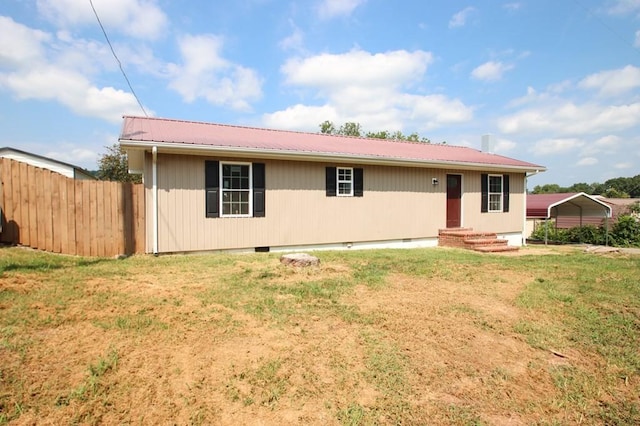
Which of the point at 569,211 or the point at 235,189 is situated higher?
the point at 235,189

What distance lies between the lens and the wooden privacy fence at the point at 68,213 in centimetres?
702

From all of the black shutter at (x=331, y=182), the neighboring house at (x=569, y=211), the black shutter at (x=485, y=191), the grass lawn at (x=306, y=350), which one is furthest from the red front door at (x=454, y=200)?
the neighboring house at (x=569, y=211)

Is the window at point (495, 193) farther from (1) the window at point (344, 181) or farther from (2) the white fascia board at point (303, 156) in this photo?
(1) the window at point (344, 181)

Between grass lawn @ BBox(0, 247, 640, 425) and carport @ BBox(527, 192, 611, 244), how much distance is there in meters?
15.3

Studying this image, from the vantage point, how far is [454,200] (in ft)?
41.1

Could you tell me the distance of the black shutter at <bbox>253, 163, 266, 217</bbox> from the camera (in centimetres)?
915

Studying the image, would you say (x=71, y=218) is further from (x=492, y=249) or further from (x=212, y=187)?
(x=492, y=249)

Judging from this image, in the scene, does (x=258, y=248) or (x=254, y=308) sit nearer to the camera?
(x=254, y=308)

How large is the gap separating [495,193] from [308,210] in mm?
7594

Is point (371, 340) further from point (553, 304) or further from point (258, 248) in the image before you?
point (258, 248)

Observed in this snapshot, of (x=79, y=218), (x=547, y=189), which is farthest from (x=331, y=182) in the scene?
(x=547, y=189)

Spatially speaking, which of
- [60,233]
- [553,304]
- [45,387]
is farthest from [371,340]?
[60,233]

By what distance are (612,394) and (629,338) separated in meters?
1.50

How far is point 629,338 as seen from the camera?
406cm
